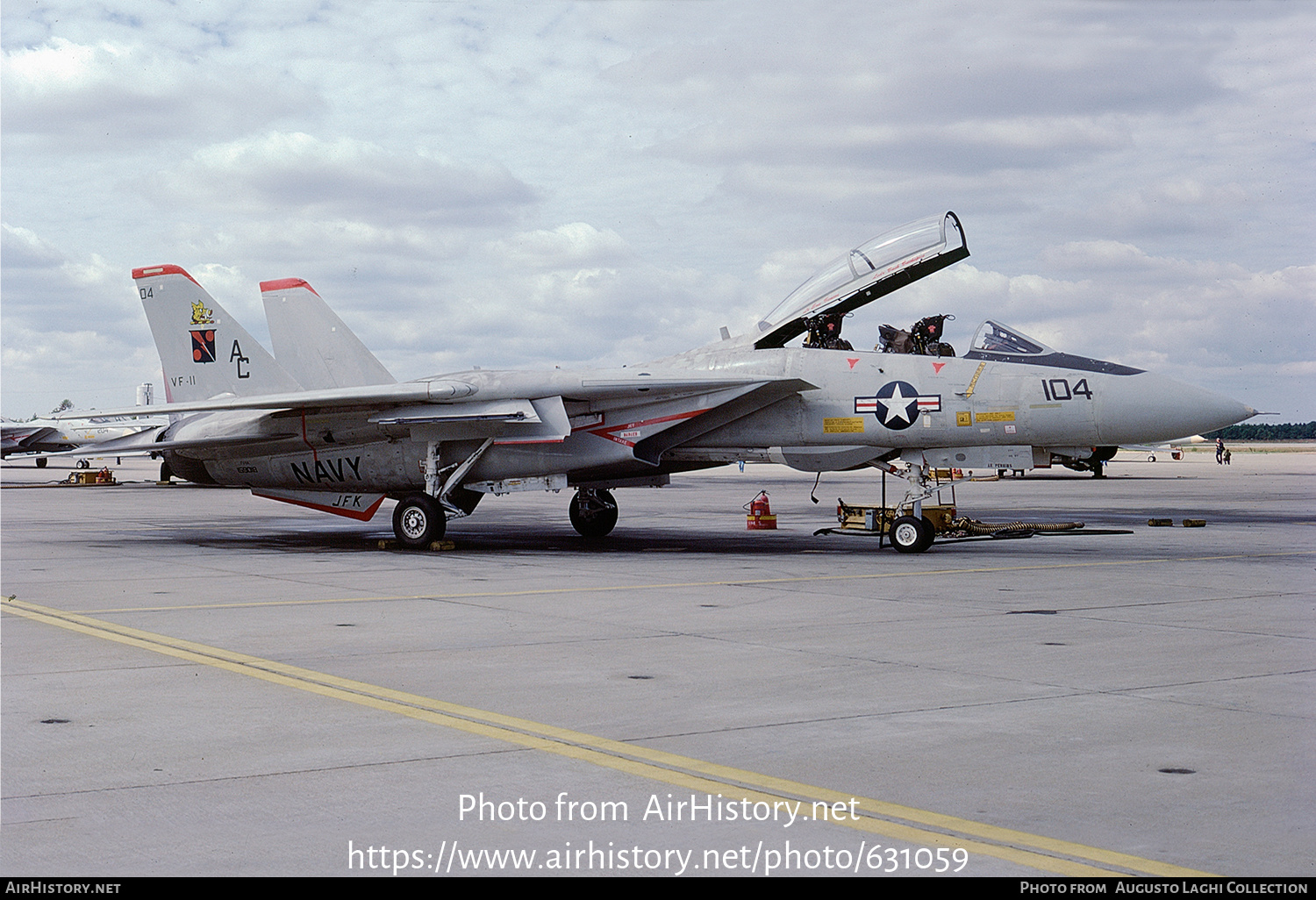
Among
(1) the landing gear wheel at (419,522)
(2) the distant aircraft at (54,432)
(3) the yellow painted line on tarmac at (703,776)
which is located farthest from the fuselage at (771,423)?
(2) the distant aircraft at (54,432)

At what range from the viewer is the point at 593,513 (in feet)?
59.8

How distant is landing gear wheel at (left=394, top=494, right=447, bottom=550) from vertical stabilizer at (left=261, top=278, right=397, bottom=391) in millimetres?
3365

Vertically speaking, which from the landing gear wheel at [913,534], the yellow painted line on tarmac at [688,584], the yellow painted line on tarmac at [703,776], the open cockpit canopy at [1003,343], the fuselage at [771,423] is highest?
the open cockpit canopy at [1003,343]

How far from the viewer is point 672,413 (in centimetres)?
1545

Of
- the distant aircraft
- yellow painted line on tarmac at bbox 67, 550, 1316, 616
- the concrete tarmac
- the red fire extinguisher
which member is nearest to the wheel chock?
the concrete tarmac

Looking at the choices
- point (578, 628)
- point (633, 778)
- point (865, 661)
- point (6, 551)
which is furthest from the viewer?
point (6, 551)

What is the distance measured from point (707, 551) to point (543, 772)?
11057 mm

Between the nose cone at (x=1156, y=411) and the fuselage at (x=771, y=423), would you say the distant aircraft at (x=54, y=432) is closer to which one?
the fuselage at (x=771, y=423)

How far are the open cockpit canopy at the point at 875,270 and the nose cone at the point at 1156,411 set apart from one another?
9.27 ft

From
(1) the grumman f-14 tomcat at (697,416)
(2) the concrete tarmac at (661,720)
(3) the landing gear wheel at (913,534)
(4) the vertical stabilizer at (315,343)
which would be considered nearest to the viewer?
(2) the concrete tarmac at (661,720)

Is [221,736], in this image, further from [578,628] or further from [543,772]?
[578,628]

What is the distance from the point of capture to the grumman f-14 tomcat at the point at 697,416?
14148 mm

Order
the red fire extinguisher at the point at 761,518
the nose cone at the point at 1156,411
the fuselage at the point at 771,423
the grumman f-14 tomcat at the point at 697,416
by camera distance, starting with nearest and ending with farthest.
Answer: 1. the nose cone at the point at 1156,411
2. the fuselage at the point at 771,423
3. the grumman f-14 tomcat at the point at 697,416
4. the red fire extinguisher at the point at 761,518

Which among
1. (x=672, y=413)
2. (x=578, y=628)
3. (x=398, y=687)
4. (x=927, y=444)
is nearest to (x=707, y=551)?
(x=672, y=413)
